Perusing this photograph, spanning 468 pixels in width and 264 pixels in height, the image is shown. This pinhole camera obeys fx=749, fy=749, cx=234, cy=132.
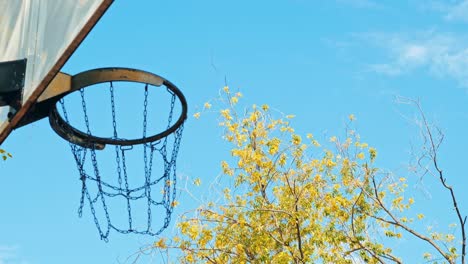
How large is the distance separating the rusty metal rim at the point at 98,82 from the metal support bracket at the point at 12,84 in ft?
3.79

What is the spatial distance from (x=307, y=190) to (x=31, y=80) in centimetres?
745

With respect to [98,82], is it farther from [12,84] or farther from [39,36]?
[12,84]

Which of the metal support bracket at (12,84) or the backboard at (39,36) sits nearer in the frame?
the backboard at (39,36)

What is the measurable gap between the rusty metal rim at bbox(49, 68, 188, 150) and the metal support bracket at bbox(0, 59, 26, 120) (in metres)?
1.16

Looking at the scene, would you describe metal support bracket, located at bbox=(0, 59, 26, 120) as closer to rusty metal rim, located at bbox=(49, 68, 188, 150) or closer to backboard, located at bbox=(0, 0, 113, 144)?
backboard, located at bbox=(0, 0, 113, 144)

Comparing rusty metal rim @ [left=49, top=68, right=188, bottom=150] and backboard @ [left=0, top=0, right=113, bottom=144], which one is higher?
rusty metal rim @ [left=49, top=68, right=188, bottom=150]

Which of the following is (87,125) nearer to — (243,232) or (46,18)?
(46,18)

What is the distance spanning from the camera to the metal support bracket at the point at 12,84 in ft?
20.1

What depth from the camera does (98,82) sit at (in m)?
7.61

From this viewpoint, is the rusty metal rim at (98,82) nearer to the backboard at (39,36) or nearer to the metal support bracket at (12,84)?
the backboard at (39,36)

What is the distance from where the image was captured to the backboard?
18.0 feet

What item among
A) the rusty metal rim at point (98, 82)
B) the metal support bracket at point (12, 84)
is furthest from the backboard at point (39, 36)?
the rusty metal rim at point (98, 82)

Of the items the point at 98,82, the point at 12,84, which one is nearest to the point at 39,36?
the point at 12,84

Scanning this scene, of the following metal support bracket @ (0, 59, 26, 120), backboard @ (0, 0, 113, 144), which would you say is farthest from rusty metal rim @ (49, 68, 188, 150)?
metal support bracket @ (0, 59, 26, 120)
